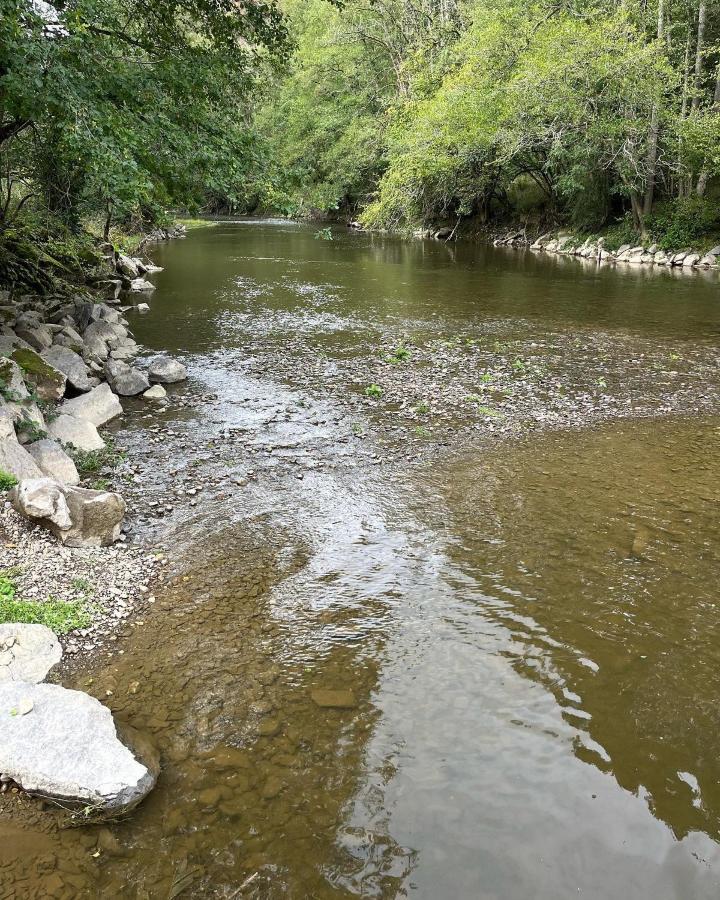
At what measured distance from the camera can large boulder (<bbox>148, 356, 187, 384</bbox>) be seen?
12.8m

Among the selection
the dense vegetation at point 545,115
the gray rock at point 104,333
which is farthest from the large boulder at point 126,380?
the dense vegetation at point 545,115

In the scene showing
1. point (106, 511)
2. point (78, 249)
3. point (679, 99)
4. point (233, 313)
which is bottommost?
point (106, 511)

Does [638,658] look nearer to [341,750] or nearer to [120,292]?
[341,750]

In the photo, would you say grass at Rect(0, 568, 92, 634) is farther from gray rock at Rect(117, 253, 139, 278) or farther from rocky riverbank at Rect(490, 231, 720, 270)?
rocky riverbank at Rect(490, 231, 720, 270)

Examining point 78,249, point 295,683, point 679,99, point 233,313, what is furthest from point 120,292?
point 679,99

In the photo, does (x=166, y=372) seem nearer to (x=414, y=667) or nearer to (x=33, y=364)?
(x=33, y=364)

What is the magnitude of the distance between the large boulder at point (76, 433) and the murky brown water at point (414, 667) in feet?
2.01

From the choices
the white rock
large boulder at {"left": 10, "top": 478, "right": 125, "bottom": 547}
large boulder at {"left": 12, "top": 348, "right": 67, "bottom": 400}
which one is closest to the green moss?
large boulder at {"left": 12, "top": 348, "right": 67, "bottom": 400}

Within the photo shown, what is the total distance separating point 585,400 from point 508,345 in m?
4.14

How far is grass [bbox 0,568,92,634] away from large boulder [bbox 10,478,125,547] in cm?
80

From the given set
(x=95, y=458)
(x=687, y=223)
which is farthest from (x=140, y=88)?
(x=687, y=223)

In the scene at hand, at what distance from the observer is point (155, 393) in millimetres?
12016

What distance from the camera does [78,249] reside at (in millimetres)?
23438

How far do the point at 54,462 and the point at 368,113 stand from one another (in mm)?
54198
